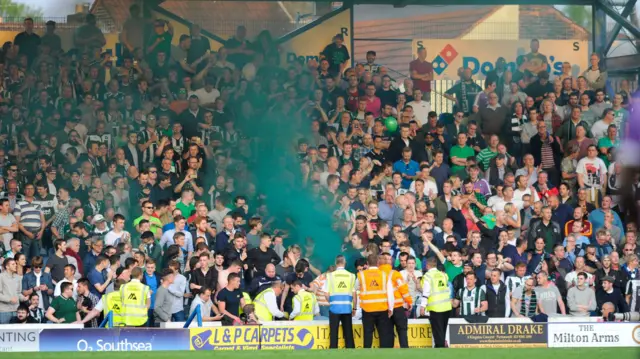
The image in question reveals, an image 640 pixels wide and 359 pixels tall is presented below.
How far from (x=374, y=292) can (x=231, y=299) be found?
2211mm

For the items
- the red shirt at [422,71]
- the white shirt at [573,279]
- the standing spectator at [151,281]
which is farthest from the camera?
the red shirt at [422,71]

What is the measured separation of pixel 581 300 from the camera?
54.0 feet

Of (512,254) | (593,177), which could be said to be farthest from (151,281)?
(593,177)

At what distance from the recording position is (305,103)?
2055 centimetres

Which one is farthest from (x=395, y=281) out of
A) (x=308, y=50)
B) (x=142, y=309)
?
(x=308, y=50)

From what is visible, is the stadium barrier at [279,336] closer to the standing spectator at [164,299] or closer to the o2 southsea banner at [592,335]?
the o2 southsea banner at [592,335]

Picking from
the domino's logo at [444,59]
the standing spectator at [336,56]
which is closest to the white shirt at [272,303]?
the standing spectator at [336,56]

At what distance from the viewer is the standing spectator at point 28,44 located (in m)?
20.6

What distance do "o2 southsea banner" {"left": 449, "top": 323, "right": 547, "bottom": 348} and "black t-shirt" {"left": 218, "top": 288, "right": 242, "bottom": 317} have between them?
319cm

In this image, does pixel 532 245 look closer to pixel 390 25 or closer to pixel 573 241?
pixel 573 241

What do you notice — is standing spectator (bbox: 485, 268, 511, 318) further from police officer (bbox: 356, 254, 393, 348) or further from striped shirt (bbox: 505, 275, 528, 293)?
police officer (bbox: 356, 254, 393, 348)

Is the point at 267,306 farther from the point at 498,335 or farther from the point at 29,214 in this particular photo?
the point at 29,214

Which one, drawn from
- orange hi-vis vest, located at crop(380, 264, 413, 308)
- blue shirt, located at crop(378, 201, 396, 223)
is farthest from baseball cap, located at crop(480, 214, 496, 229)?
orange hi-vis vest, located at crop(380, 264, 413, 308)

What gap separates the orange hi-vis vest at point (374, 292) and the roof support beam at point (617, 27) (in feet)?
39.1
